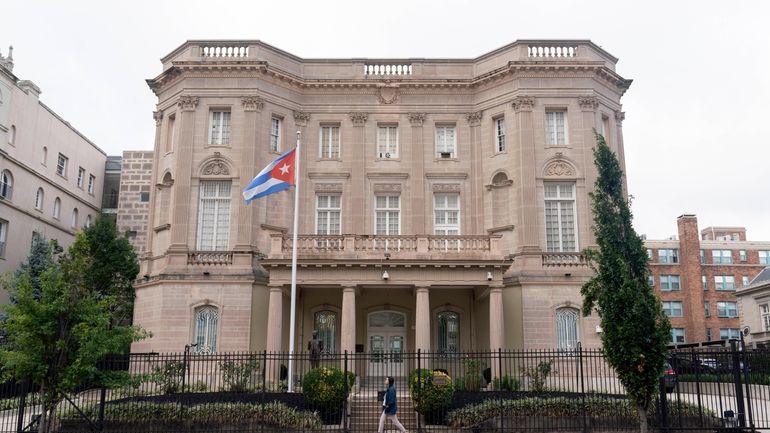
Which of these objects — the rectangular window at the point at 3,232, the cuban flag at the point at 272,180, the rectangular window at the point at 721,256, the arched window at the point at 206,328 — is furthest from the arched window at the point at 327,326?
the rectangular window at the point at 721,256

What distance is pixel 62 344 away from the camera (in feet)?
54.6

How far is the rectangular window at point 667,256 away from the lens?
7100cm

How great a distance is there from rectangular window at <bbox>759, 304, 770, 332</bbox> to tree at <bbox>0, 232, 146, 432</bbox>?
49.3 m

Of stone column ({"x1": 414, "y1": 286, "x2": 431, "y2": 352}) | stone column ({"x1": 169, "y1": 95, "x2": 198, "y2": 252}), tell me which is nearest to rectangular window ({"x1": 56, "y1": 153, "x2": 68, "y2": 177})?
stone column ({"x1": 169, "y1": 95, "x2": 198, "y2": 252})

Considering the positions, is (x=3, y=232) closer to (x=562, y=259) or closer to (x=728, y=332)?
(x=562, y=259)

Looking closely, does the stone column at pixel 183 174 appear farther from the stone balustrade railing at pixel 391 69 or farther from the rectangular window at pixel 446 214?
the rectangular window at pixel 446 214

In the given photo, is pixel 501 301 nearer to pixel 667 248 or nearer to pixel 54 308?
pixel 54 308

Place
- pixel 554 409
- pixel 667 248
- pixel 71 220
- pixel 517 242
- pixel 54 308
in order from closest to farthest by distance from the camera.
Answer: pixel 54 308 → pixel 554 409 → pixel 517 242 → pixel 71 220 → pixel 667 248

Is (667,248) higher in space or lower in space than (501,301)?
higher

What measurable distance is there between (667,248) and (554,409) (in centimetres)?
5690

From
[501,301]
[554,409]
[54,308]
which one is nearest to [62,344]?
[54,308]

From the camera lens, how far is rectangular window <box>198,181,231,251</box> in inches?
1211

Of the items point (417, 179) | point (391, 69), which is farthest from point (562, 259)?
point (391, 69)

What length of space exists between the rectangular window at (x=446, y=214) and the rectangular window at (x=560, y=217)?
14.1 ft
